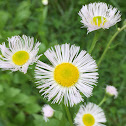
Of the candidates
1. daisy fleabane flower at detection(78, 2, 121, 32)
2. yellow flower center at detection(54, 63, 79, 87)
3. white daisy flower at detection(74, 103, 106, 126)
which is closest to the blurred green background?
white daisy flower at detection(74, 103, 106, 126)

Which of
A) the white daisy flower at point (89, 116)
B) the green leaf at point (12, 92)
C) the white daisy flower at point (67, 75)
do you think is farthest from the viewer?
the green leaf at point (12, 92)

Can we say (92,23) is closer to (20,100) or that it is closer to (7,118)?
(20,100)

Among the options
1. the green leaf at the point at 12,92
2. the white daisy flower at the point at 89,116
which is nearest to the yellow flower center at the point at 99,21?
the white daisy flower at the point at 89,116

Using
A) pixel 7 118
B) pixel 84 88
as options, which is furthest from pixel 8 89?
pixel 84 88

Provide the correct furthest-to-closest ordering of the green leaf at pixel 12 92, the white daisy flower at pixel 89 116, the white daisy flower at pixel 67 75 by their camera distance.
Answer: the green leaf at pixel 12 92, the white daisy flower at pixel 89 116, the white daisy flower at pixel 67 75

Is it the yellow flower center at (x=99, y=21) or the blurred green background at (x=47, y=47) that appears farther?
the blurred green background at (x=47, y=47)

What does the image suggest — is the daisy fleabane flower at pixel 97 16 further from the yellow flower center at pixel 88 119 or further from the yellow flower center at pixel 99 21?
the yellow flower center at pixel 88 119
